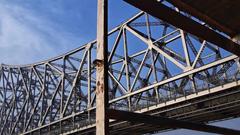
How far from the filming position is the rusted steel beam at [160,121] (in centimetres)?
617

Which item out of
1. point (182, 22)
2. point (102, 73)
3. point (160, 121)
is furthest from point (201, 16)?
point (102, 73)

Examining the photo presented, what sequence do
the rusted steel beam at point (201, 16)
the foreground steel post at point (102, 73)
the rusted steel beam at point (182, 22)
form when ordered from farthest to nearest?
the rusted steel beam at point (201, 16), the rusted steel beam at point (182, 22), the foreground steel post at point (102, 73)

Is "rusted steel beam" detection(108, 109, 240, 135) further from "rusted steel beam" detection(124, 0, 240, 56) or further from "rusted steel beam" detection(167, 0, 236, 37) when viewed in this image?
"rusted steel beam" detection(167, 0, 236, 37)

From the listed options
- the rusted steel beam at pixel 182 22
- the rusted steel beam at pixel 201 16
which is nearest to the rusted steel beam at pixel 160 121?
the rusted steel beam at pixel 182 22

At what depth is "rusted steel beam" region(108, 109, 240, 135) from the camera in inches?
243

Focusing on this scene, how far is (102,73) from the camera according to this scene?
20.9 ft

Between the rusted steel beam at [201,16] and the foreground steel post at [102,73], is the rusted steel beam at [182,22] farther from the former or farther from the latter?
the foreground steel post at [102,73]

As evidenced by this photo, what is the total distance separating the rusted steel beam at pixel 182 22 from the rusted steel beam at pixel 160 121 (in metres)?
1.94

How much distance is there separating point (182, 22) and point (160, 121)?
7.46 feet

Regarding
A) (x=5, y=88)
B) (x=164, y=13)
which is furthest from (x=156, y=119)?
(x=5, y=88)

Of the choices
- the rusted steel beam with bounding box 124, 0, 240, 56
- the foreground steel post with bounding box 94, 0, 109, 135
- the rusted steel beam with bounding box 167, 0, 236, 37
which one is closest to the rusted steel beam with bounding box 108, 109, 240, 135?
the foreground steel post with bounding box 94, 0, 109, 135

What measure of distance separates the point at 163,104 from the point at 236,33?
30.2 metres

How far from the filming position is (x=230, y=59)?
34.3m

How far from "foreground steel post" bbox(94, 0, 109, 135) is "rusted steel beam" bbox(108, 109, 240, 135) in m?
0.16
